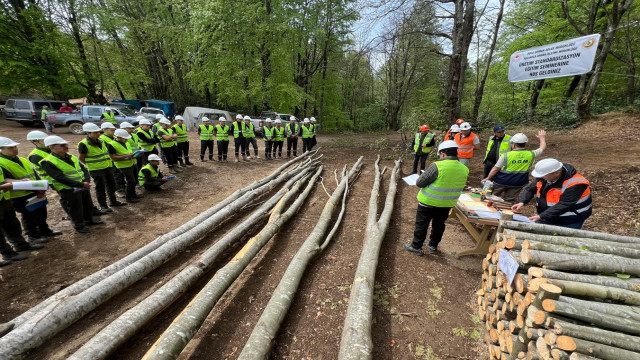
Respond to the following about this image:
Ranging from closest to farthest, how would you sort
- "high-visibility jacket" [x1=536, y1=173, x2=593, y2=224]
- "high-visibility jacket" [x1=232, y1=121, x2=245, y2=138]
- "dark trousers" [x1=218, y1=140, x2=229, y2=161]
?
"high-visibility jacket" [x1=536, y1=173, x2=593, y2=224]
"dark trousers" [x1=218, y1=140, x2=229, y2=161]
"high-visibility jacket" [x1=232, y1=121, x2=245, y2=138]

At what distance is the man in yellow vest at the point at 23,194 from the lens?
3875 mm

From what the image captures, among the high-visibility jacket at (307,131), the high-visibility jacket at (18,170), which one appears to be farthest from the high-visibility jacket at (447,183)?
the high-visibility jacket at (307,131)

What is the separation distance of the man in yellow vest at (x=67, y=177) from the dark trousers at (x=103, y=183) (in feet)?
1.98

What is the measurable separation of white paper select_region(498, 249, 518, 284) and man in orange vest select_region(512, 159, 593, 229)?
3.84 feet

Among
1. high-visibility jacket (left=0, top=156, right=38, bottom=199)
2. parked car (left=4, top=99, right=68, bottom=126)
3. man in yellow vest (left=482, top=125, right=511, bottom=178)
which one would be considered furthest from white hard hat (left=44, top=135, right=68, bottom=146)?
parked car (left=4, top=99, right=68, bottom=126)

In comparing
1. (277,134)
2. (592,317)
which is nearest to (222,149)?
(277,134)

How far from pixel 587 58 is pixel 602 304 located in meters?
6.63

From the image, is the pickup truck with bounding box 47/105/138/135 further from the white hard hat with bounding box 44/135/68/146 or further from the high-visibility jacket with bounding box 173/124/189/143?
the white hard hat with bounding box 44/135/68/146

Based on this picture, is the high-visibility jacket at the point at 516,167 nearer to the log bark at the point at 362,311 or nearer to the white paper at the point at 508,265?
the log bark at the point at 362,311

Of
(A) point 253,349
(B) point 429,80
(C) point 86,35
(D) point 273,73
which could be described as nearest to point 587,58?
(A) point 253,349

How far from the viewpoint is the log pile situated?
1.56m

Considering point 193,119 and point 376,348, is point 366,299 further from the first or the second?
point 193,119

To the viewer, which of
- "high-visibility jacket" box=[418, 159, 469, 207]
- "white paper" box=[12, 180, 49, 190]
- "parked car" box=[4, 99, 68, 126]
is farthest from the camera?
"parked car" box=[4, 99, 68, 126]

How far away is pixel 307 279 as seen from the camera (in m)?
3.46
